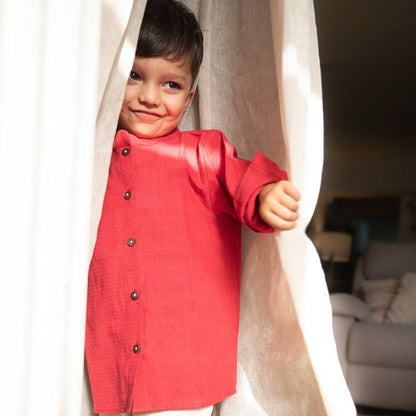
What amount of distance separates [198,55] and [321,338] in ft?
1.39

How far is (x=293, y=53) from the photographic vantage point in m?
0.63

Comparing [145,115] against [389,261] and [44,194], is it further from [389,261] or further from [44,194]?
[389,261]

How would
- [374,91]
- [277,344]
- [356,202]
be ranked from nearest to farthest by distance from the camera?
[277,344]
[374,91]
[356,202]

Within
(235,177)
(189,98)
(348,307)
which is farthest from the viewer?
(348,307)

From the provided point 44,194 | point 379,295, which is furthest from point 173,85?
point 379,295

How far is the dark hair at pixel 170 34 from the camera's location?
77cm

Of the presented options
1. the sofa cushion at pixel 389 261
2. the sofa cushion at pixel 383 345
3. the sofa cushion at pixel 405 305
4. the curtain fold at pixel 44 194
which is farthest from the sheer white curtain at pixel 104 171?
the sofa cushion at pixel 389 261

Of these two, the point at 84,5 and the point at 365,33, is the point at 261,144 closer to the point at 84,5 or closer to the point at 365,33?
the point at 84,5

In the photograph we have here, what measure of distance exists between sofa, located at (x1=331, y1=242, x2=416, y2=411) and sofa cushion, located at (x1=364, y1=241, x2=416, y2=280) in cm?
17

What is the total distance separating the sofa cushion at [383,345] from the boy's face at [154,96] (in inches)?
85.0

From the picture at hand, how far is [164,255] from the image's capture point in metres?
0.77

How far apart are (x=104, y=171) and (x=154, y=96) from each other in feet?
0.47

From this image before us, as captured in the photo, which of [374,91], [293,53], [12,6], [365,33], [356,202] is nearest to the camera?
[12,6]

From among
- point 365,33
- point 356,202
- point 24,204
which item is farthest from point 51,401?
point 356,202
